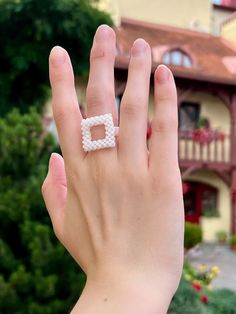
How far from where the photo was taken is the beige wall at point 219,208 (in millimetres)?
14680

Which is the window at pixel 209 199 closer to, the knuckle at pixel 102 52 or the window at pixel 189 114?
the window at pixel 189 114

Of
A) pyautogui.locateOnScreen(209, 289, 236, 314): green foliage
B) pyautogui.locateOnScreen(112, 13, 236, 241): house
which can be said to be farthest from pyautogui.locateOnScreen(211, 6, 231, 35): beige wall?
pyautogui.locateOnScreen(209, 289, 236, 314): green foliage

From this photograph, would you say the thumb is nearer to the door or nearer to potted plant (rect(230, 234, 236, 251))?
potted plant (rect(230, 234, 236, 251))

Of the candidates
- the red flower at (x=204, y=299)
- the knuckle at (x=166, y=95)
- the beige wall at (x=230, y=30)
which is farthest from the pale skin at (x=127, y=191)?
the beige wall at (x=230, y=30)

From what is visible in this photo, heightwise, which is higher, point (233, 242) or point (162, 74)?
point (162, 74)

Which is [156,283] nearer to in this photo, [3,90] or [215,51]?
[3,90]

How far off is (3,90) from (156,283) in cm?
970

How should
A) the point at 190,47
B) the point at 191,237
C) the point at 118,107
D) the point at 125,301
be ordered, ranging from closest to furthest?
the point at 125,301 < the point at 118,107 < the point at 191,237 < the point at 190,47

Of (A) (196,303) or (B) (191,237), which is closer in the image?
(A) (196,303)

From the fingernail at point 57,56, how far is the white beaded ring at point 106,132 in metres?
0.11

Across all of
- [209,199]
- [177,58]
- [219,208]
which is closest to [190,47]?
[177,58]

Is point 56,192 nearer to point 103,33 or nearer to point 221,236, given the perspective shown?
point 103,33

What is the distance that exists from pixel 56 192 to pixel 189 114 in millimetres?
13793

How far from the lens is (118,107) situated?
2098 mm
